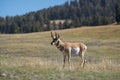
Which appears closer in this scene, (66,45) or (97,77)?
(97,77)

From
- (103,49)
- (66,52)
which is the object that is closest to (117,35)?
(103,49)

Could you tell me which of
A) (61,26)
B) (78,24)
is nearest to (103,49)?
(78,24)

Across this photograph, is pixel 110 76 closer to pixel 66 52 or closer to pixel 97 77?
pixel 97 77

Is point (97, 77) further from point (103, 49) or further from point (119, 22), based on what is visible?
point (119, 22)

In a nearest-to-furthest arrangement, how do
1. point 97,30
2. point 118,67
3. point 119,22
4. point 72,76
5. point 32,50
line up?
point 72,76 < point 118,67 < point 32,50 < point 97,30 < point 119,22

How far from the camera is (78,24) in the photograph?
160 metres

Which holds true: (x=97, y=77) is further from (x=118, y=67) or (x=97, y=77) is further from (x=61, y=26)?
(x=61, y=26)

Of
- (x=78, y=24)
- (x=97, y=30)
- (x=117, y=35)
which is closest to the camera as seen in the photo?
(x=117, y=35)

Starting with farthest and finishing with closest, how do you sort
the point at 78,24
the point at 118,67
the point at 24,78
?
the point at 78,24
the point at 118,67
the point at 24,78

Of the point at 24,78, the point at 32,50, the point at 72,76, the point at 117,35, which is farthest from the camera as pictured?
the point at 117,35

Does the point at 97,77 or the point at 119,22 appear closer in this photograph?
the point at 97,77

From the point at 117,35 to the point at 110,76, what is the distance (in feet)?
244

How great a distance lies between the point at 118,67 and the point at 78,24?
460ft

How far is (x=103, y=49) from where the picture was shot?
47.9 meters
